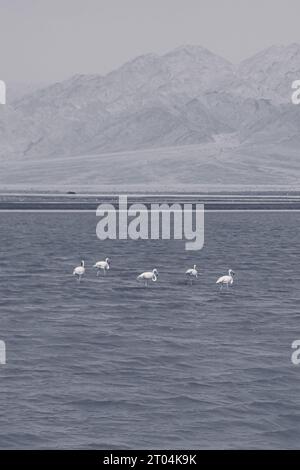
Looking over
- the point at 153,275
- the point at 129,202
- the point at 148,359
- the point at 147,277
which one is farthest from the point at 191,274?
the point at 129,202

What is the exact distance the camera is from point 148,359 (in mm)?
35750

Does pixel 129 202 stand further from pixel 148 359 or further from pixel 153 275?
pixel 148 359

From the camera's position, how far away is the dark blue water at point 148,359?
92.1ft

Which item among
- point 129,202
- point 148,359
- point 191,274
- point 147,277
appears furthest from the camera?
point 129,202

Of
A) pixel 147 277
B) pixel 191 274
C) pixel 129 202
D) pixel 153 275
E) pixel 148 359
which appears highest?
pixel 129 202

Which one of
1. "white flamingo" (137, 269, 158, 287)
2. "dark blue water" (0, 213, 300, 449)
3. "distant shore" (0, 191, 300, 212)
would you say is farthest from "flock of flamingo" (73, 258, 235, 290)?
"distant shore" (0, 191, 300, 212)

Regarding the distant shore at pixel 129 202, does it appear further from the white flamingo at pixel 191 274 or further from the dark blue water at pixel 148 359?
the white flamingo at pixel 191 274

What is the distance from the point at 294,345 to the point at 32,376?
1031 cm

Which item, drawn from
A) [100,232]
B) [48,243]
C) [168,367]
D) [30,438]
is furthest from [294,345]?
[100,232]

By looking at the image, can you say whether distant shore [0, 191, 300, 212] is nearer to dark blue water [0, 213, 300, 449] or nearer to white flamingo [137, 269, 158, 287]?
dark blue water [0, 213, 300, 449]

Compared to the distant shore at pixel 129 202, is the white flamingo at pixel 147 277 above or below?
below

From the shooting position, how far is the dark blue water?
28.1 metres

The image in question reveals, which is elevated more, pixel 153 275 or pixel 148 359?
pixel 153 275

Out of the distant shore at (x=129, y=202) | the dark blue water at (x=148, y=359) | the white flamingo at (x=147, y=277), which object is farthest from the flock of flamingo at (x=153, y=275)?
the distant shore at (x=129, y=202)
